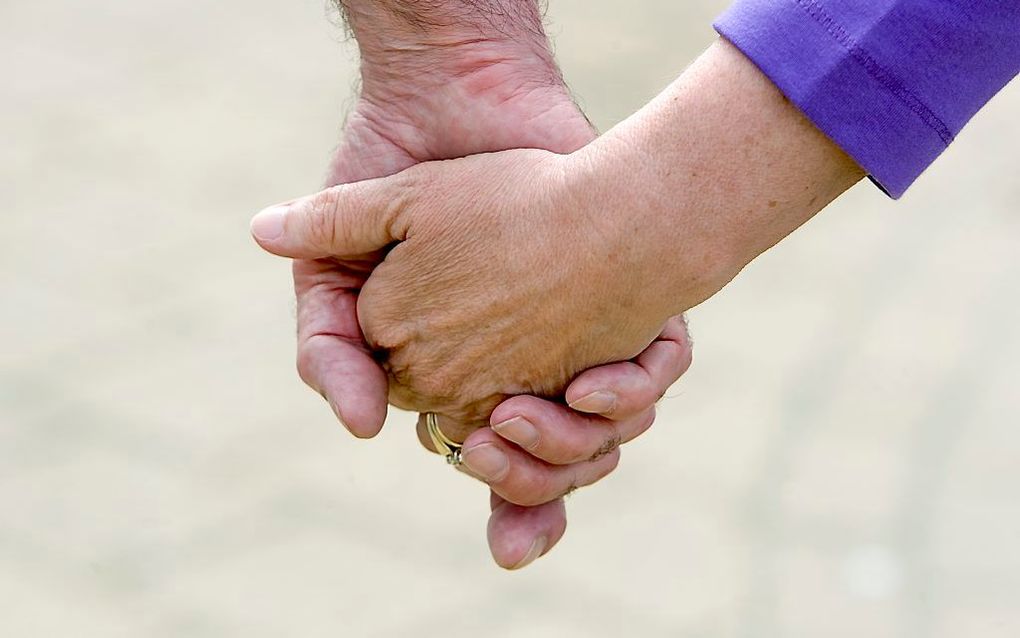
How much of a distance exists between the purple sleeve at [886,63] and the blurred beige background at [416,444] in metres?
0.97

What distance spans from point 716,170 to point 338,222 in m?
0.41

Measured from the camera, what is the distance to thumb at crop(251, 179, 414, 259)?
1176 mm

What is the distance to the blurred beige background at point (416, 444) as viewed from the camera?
174cm

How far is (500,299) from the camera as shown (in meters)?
1.10

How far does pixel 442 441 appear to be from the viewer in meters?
1.29

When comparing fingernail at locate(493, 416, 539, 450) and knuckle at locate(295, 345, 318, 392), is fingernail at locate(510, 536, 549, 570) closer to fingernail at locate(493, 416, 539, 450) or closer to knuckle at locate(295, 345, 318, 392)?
fingernail at locate(493, 416, 539, 450)

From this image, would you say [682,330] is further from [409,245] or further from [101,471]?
[101,471]

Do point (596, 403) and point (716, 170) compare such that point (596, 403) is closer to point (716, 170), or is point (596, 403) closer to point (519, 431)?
point (519, 431)

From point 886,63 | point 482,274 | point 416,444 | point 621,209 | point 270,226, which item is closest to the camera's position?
point 886,63

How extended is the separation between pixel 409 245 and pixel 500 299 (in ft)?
0.38

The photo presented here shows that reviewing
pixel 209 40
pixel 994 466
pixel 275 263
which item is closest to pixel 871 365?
pixel 994 466

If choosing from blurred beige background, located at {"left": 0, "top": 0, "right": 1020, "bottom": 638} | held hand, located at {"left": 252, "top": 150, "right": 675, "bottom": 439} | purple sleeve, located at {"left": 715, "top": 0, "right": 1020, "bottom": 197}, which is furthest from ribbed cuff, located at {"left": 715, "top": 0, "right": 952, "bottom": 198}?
blurred beige background, located at {"left": 0, "top": 0, "right": 1020, "bottom": 638}

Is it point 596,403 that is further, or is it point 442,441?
point 442,441

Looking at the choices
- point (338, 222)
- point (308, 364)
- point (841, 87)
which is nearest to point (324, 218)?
point (338, 222)
